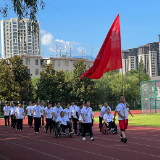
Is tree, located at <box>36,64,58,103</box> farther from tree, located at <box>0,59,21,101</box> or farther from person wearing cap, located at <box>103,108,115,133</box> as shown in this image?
person wearing cap, located at <box>103,108,115,133</box>

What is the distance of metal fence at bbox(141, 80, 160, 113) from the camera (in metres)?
36.4

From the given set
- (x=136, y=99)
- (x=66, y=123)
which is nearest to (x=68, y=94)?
(x=136, y=99)

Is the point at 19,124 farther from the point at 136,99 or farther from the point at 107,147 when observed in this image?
the point at 136,99

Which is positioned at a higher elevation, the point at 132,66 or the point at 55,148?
the point at 132,66

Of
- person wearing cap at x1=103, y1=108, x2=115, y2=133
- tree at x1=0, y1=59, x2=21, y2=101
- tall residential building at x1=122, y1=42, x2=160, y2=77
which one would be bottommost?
person wearing cap at x1=103, y1=108, x2=115, y2=133

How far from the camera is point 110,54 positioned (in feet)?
45.9

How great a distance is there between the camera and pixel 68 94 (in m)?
49.0

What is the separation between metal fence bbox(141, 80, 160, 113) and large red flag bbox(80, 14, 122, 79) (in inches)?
928

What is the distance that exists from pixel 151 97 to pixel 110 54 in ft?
79.4

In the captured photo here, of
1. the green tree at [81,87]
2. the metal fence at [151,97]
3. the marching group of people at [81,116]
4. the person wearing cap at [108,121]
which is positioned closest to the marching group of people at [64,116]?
the marching group of people at [81,116]

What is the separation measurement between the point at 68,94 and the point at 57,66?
112 ft

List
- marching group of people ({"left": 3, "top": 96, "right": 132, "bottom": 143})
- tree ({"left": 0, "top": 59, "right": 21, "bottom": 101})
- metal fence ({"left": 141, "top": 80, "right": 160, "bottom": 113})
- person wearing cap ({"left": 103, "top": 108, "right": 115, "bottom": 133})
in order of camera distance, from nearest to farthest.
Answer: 1. marching group of people ({"left": 3, "top": 96, "right": 132, "bottom": 143})
2. person wearing cap ({"left": 103, "top": 108, "right": 115, "bottom": 133})
3. metal fence ({"left": 141, "top": 80, "right": 160, "bottom": 113})
4. tree ({"left": 0, "top": 59, "right": 21, "bottom": 101})

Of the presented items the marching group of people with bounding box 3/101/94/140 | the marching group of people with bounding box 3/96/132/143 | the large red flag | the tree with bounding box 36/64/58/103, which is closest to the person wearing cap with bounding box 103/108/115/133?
the marching group of people with bounding box 3/96/132/143

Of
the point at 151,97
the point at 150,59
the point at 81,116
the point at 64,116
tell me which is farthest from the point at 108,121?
the point at 150,59
